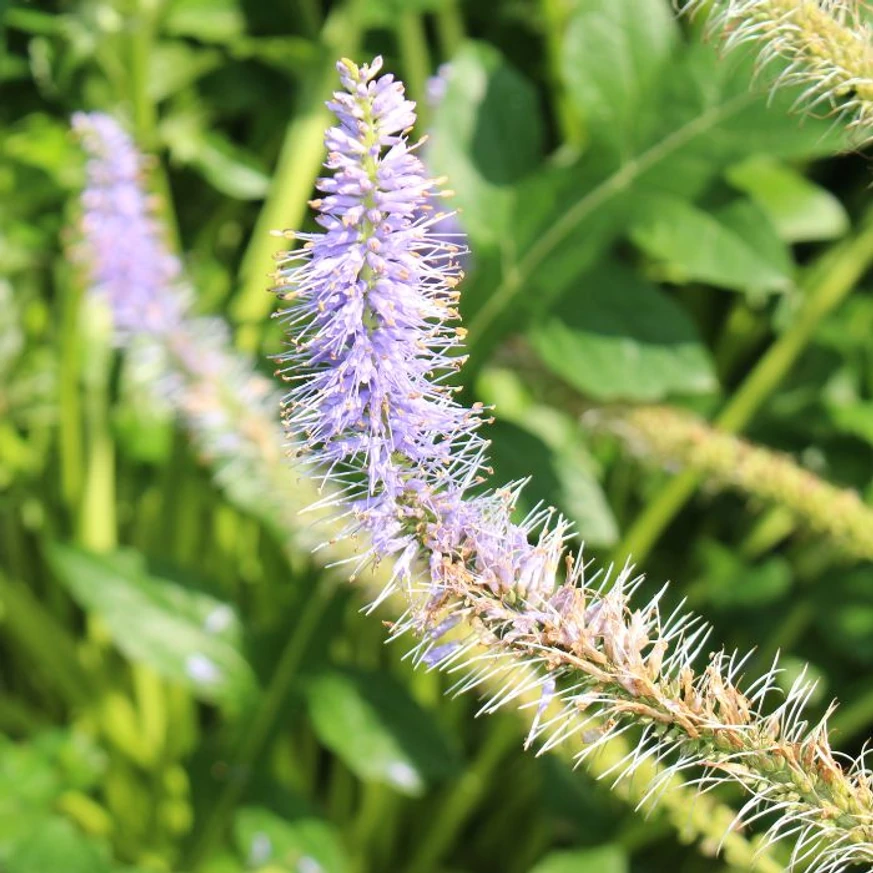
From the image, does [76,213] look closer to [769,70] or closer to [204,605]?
[204,605]

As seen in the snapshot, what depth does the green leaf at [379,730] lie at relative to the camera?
120 cm

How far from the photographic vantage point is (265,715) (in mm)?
1286

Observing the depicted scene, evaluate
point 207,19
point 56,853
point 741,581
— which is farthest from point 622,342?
point 56,853

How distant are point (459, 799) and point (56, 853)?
47cm

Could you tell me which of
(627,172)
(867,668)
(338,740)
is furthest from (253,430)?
(867,668)

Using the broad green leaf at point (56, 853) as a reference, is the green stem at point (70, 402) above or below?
above

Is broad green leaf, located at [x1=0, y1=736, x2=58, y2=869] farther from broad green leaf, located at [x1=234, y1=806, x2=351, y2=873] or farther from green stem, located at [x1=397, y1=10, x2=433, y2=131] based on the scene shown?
green stem, located at [x1=397, y1=10, x2=433, y2=131]

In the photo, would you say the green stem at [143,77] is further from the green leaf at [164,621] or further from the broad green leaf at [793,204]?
the broad green leaf at [793,204]

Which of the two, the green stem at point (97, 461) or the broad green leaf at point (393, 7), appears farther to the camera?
the green stem at point (97, 461)

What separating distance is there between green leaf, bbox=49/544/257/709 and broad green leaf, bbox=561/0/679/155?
62 centimetres

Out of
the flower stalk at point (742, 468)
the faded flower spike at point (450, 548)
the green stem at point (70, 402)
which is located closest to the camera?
the faded flower spike at point (450, 548)

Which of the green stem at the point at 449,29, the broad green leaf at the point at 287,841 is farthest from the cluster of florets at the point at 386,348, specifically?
the green stem at the point at 449,29

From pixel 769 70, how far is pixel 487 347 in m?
0.37

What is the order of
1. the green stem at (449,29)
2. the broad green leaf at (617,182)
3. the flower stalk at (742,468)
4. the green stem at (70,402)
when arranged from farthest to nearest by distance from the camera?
the green stem at (449,29), the green stem at (70,402), the broad green leaf at (617,182), the flower stalk at (742,468)
